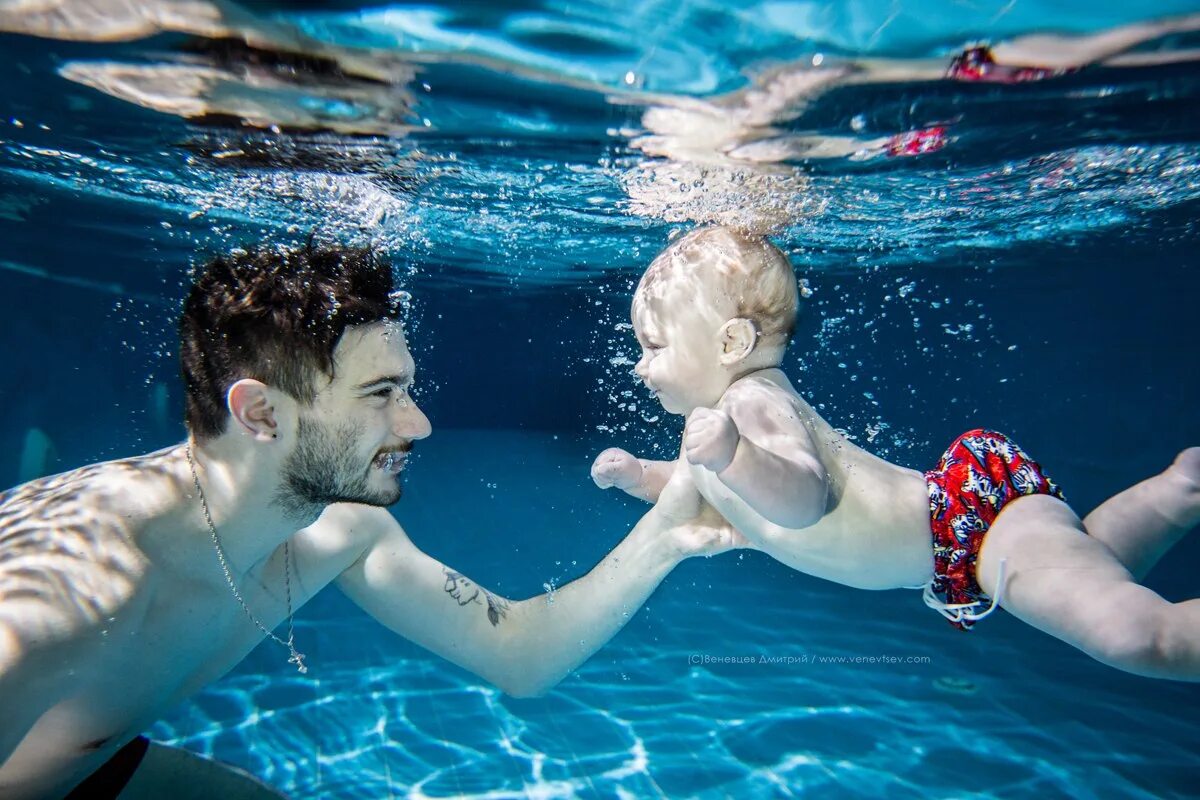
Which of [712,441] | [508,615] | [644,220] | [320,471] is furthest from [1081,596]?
[644,220]

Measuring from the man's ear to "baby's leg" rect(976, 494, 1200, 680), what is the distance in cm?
354

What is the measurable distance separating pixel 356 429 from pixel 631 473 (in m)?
1.77

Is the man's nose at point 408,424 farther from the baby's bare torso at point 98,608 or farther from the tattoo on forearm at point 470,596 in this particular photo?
the tattoo on forearm at point 470,596

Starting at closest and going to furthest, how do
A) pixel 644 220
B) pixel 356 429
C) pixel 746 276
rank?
1. pixel 356 429
2. pixel 746 276
3. pixel 644 220

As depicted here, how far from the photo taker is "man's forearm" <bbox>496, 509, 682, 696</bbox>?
406cm

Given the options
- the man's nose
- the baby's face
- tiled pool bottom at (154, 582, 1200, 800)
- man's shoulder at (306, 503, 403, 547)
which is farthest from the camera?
tiled pool bottom at (154, 582, 1200, 800)

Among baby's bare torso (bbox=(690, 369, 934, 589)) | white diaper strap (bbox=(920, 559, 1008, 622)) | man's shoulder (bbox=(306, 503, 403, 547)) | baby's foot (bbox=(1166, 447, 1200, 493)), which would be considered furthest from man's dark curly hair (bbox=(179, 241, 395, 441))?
baby's foot (bbox=(1166, 447, 1200, 493))

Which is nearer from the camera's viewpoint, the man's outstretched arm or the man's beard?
the man's beard

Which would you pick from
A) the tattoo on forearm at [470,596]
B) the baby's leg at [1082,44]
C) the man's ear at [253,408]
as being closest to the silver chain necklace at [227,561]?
the man's ear at [253,408]

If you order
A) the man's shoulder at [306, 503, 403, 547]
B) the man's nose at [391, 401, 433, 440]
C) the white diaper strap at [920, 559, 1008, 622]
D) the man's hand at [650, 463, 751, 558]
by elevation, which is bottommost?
the man's shoulder at [306, 503, 403, 547]

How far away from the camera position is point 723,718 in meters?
7.65

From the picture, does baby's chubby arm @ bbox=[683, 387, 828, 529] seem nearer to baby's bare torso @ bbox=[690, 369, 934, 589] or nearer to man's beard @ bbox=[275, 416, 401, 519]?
baby's bare torso @ bbox=[690, 369, 934, 589]

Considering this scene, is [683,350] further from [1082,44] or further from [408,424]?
[1082,44]

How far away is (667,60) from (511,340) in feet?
96.2
